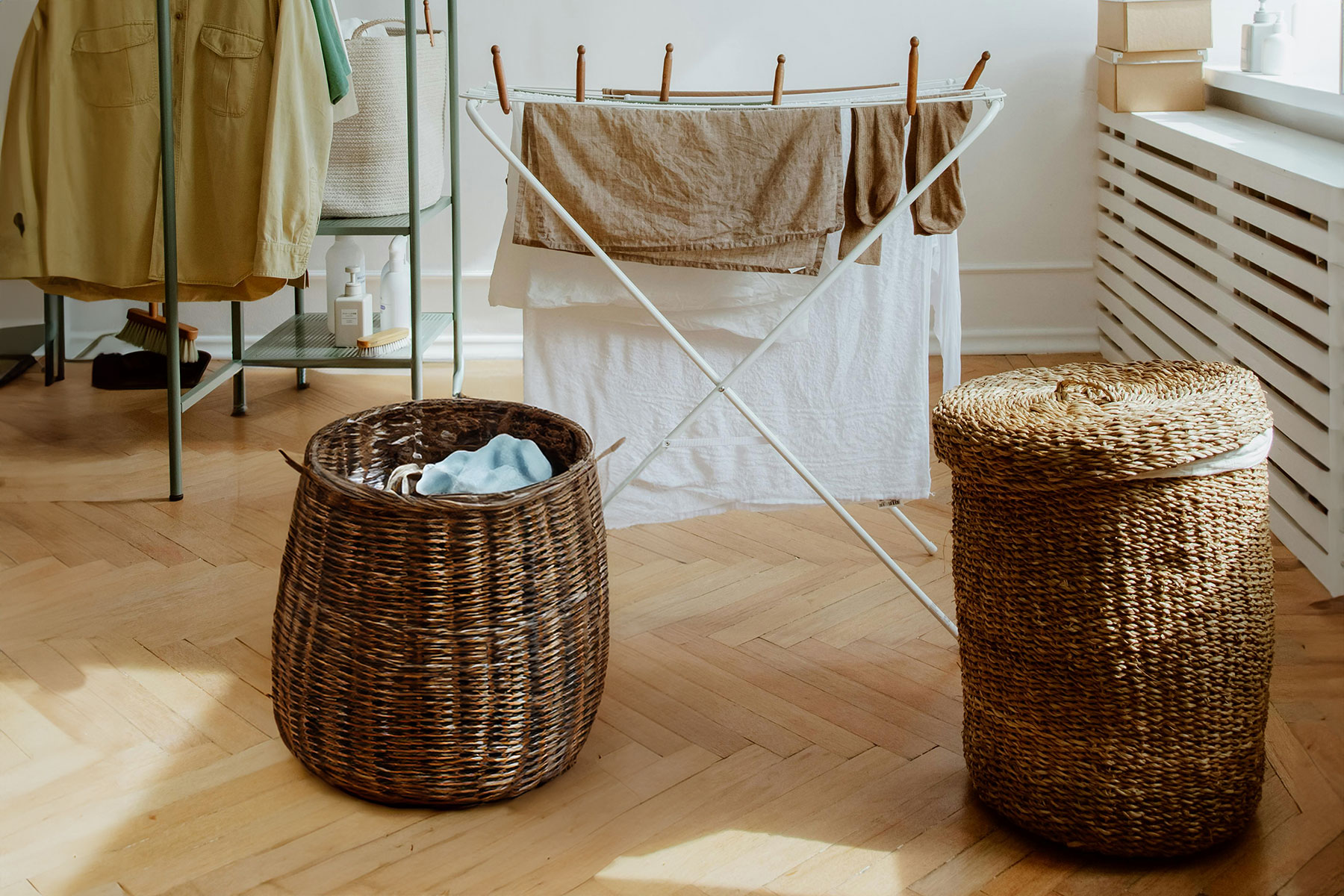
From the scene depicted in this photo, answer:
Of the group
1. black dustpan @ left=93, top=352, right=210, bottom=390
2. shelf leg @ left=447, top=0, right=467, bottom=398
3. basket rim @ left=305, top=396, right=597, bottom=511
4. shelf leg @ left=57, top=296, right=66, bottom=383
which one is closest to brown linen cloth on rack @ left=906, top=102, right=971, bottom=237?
basket rim @ left=305, top=396, right=597, bottom=511

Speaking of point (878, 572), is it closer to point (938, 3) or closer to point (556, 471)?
point (556, 471)

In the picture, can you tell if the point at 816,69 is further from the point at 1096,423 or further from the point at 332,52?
the point at 1096,423

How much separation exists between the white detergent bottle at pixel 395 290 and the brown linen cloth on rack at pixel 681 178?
1294 millimetres

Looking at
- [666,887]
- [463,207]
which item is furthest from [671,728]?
[463,207]

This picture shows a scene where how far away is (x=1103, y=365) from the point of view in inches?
70.9

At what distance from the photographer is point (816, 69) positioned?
3.67 metres

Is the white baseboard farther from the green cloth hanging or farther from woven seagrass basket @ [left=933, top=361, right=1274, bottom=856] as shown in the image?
woven seagrass basket @ [left=933, top=361, right=1274, bottom=856]

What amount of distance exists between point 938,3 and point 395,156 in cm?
166

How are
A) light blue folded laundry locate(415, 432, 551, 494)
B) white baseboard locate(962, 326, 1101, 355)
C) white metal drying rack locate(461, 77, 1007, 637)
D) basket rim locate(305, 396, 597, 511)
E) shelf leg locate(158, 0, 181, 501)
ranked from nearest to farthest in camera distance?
basket rim locate(305, 396, 597, 511) < light blue folded laundry locate(415, 432, 551, 494) < white metal drying rack locate(461, 77, 1007, 637) < shelf leg locate(158, 0, 181, 501) < white baseboard locate(962, 326, 1101, 355)

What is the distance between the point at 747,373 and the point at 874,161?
43cm

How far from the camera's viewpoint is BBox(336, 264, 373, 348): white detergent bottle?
309 cm

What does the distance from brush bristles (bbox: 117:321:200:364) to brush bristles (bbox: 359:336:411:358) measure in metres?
0.50

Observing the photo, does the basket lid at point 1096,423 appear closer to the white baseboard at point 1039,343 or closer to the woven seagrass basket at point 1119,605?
the woven seagrass basket at point 1119,605

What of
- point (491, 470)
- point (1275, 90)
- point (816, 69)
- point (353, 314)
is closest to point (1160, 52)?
point (1275, 90)
